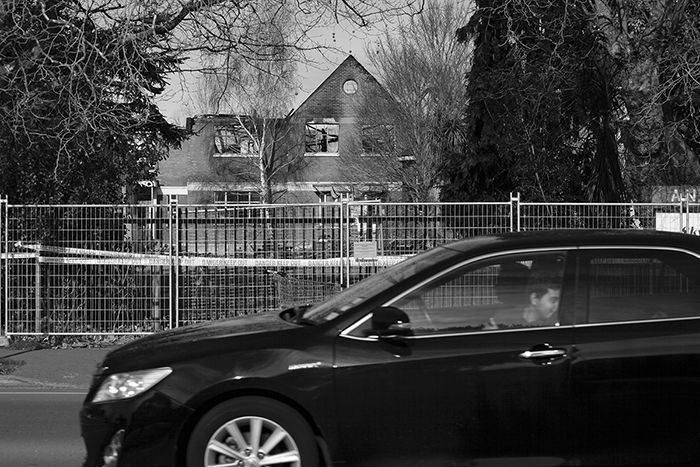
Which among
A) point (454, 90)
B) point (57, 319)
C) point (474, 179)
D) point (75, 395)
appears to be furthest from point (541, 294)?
point (454, 90)

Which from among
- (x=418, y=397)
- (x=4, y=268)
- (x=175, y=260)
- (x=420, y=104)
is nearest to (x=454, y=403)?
(x=418, y=397)

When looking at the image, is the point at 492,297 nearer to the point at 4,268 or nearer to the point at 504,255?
the point at 504,255

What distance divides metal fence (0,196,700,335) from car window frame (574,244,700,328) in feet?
24.3

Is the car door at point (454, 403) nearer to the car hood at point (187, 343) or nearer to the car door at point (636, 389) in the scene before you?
the car door at point (636, 389)

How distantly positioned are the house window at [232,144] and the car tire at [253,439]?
134 ft

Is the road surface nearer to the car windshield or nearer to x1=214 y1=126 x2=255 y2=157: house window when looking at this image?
the car windshield

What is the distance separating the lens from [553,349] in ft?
16.8

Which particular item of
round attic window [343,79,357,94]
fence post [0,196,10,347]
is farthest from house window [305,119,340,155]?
fence post [0,196,10,347]

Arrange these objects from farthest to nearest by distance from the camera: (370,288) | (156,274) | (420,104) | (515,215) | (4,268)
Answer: (420,104) < (156,274) < (4,268) < (515,215) < (370,288)

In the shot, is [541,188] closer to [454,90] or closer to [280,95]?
[454,90]

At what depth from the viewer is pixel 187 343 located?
17.6 ft

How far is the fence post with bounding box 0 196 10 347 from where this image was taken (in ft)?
42.4

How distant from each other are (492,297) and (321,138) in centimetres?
4115

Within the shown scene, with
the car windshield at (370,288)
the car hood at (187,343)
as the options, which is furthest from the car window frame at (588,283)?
the car hood at (187,343)
